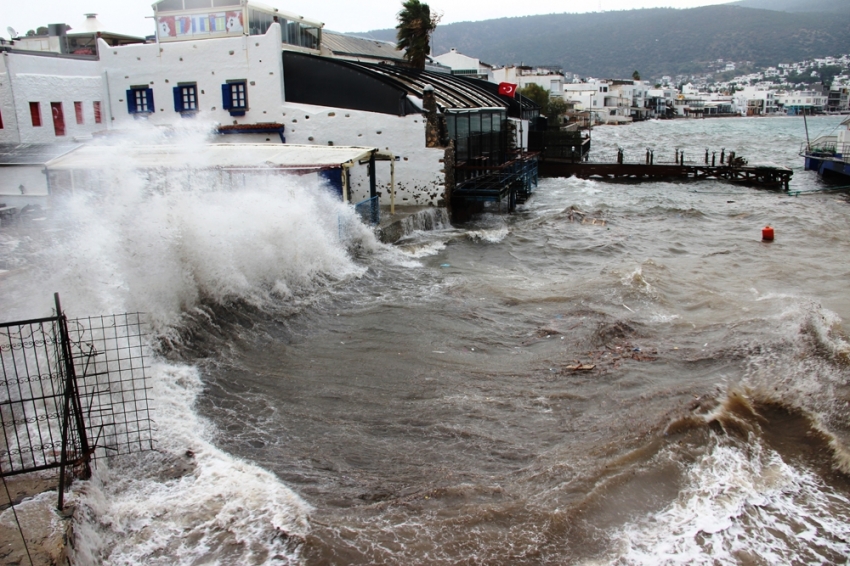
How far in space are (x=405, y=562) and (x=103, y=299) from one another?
650 centimetres

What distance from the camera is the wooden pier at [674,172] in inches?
1428

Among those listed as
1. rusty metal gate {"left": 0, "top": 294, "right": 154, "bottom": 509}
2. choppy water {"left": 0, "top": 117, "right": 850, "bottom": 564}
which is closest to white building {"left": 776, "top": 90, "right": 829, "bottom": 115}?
choppy water {"left": 0, "top": 117, "right": 850, "bottom": 564}

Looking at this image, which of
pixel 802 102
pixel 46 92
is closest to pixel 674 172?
pixel 46 92

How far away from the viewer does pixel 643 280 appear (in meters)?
14.7

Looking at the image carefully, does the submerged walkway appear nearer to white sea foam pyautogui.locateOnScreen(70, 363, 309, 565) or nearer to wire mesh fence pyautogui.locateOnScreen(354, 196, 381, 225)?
wire mesh fence pyautogui.locateOnScreen(354, 196, 381, 225)

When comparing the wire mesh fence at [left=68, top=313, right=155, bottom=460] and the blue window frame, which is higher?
the blue window frame

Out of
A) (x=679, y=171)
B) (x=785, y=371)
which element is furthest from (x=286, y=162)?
(x=679, y=171)

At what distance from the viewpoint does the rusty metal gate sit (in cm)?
584

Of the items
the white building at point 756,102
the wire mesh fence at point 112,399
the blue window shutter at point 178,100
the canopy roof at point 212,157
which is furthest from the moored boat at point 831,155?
the white building at point 756,102

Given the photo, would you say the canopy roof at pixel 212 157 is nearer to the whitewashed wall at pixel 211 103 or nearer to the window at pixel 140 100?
the whitewashed wall at pixel 211 103

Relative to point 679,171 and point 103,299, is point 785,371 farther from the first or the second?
point 679,171

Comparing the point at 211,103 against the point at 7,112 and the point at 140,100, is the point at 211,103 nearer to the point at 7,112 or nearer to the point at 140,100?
the point at 140,100

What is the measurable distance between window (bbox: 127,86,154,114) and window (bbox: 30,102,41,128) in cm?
371

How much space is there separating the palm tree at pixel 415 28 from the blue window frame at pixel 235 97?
11.4m
